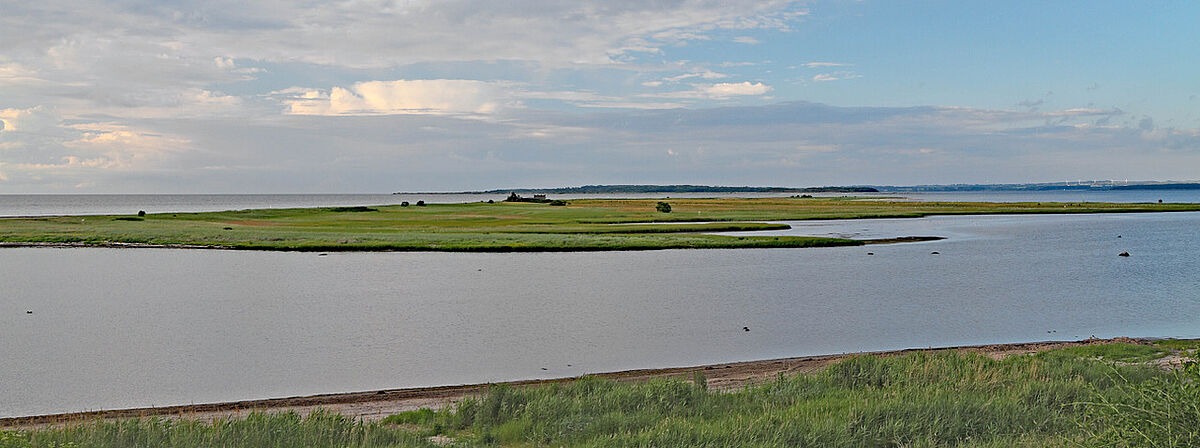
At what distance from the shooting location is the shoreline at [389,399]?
43.1 ft

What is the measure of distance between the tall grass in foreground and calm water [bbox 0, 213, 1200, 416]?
5572 mm

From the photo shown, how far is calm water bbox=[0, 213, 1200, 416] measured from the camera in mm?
17844

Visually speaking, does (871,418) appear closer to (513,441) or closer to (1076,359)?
(513,441)

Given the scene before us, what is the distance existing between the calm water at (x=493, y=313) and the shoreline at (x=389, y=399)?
3.24ft

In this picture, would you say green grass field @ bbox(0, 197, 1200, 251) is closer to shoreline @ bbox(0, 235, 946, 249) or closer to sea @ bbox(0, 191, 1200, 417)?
shoreline @ bbox(0, 235, 946, 249)

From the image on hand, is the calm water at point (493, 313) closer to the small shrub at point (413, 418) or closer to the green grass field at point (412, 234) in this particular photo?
the small shrub at point (413, 418)

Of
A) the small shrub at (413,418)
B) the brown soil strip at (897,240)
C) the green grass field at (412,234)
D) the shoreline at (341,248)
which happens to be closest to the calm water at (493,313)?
the shoreline at (341,248)

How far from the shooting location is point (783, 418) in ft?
33.0

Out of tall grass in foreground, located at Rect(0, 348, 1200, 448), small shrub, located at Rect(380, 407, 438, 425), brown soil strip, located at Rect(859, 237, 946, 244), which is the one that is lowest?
brown soil strip, located at Rect(859, 237, 946, 244)

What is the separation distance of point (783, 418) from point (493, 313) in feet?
58.0

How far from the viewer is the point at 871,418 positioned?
9.84m

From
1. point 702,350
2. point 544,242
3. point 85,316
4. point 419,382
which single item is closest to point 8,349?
point 85,316

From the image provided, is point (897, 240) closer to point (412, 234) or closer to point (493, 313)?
point (412, 234)

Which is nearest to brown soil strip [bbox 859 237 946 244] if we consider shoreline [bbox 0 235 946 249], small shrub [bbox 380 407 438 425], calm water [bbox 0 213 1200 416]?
shoreline [bbox 0 235 946 249]
